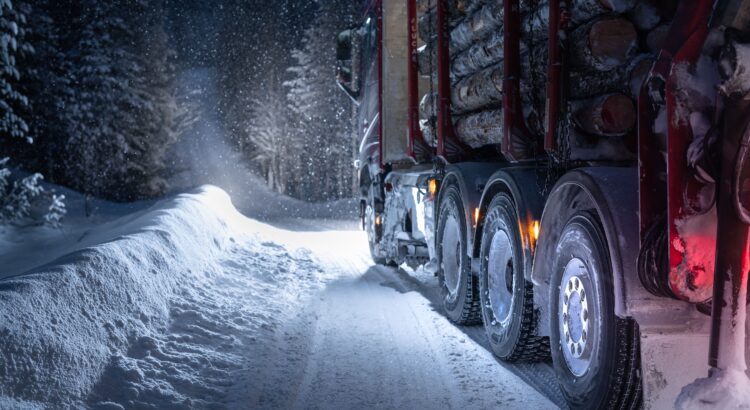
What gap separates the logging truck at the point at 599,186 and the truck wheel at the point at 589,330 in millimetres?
11

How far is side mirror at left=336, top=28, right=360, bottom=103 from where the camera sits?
11468 millimetres

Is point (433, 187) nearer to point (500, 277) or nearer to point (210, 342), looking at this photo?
point (500, 277)

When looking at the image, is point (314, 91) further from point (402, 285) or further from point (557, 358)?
point (557, 358)

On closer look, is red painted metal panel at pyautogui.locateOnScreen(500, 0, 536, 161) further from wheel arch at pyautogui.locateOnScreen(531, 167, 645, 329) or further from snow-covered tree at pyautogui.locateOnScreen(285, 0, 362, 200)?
snow-covered tree at pyautogui.locateOnScreen(285, 0, 362, 200)

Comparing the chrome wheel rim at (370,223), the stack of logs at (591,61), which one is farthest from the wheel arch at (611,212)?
the chrome wheel rim at (370,223)

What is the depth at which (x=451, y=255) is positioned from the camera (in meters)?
6.82

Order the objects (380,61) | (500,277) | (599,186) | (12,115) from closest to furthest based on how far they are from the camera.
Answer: (599,186) < (500,277) < (380,61) < (12,115)

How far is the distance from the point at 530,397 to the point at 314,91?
36.8 metres

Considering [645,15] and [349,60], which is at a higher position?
[349,60]

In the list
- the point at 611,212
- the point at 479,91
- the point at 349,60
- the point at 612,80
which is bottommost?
the point at 611,212

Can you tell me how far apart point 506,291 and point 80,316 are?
3.33 m

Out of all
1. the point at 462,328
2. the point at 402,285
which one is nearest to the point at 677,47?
the point at 462,328

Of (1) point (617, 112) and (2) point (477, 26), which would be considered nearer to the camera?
(1) point (617, 112)

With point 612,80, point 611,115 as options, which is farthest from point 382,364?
point 612,80
